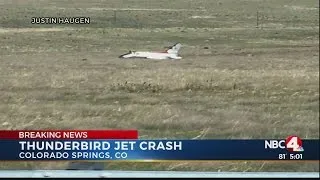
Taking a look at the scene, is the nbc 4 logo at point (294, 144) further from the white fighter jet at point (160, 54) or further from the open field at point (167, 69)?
the white fighter jet at point (160, 54)

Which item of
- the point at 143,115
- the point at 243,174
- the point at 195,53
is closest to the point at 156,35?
the point at 195,53

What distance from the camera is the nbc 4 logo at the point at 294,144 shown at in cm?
191

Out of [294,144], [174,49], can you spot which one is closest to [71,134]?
[174,49]

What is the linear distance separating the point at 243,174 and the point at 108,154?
86 centimetres

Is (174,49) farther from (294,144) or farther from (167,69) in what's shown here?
(294,144)

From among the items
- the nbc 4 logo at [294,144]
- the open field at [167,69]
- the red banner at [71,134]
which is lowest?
the nbc 4 logo at [294,144]

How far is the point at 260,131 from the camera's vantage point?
190cm

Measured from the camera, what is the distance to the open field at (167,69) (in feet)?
6.03

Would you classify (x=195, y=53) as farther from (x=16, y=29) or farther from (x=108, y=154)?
(x=16, y=29)

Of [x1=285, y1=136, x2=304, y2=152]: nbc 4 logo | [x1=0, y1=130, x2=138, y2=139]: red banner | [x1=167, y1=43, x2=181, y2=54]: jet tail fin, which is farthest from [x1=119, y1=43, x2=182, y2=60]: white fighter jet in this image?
[x1=285, y1=136, x2=304, y2=152]: nbc 4 logo

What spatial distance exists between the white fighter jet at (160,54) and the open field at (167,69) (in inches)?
1.4

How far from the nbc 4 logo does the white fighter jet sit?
85 cm

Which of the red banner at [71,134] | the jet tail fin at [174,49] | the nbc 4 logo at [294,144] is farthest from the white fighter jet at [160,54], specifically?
the nbc 4 logo at [294,144]

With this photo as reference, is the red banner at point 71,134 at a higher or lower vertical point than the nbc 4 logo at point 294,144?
higher
